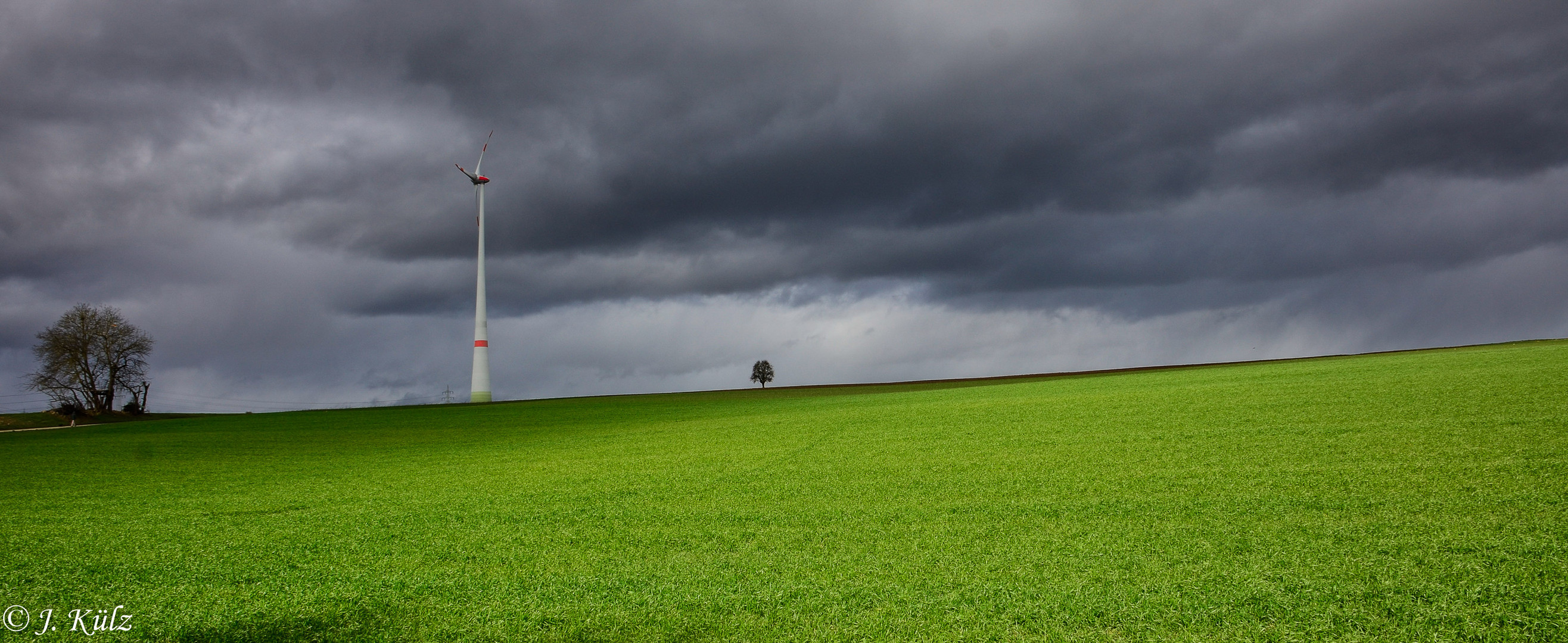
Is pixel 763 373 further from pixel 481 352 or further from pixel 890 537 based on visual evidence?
pixel 890 537

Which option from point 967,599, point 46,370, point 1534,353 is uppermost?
point 46,370

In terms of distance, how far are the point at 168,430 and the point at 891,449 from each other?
38.9m

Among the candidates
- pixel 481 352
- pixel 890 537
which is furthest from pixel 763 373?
pixel 890 537

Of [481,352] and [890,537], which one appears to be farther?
[481,352]

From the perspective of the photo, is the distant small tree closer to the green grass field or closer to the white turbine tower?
the white turbine tower

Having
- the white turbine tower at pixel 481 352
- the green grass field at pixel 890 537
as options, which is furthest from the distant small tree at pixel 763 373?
the green grass field at pixel 890 537

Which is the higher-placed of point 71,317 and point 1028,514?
point 71,317

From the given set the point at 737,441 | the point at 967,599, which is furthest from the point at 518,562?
the point at 737,441

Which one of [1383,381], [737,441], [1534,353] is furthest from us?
[1534,353]

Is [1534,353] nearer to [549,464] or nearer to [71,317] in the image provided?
[549,464]

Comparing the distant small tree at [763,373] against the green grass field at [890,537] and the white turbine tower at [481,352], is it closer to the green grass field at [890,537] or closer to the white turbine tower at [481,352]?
the white turbine tower at [481,352]

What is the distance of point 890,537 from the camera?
24.6 ft

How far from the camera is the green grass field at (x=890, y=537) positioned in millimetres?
5266

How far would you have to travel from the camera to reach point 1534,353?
25422mm
